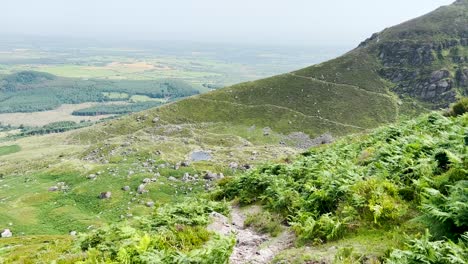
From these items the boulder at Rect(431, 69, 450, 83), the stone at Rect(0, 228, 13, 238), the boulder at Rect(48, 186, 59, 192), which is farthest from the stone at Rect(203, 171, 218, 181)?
the boulder at Rect(431, 69, 450, 83)

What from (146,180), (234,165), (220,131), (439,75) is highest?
(439,75)

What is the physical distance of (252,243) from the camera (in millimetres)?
14211

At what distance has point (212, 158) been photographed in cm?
8744

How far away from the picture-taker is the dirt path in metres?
12.5

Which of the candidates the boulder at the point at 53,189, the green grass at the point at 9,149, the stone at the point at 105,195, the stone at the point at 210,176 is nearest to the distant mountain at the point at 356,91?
the stone at the point at 210,176

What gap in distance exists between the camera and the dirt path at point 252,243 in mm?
12531

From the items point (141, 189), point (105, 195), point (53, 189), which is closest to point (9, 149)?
point (53, 189)

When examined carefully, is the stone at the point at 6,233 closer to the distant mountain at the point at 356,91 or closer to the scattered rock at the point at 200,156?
the scattered rock at the point at 200,156

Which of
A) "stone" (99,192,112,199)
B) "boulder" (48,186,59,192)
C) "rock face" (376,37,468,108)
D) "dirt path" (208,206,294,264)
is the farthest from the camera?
"rock face" (376,37,468,108)

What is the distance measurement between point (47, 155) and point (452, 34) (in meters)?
165

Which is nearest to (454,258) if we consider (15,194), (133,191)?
(133,191)

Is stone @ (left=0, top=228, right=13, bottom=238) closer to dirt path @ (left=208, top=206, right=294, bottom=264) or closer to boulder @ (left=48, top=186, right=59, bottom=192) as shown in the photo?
boulder @ (left=48, top=186, right=59, bottom=192)

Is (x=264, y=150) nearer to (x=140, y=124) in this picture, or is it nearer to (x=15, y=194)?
(x=140, y=124)

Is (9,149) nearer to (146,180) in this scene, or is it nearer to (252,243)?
(146,180)
